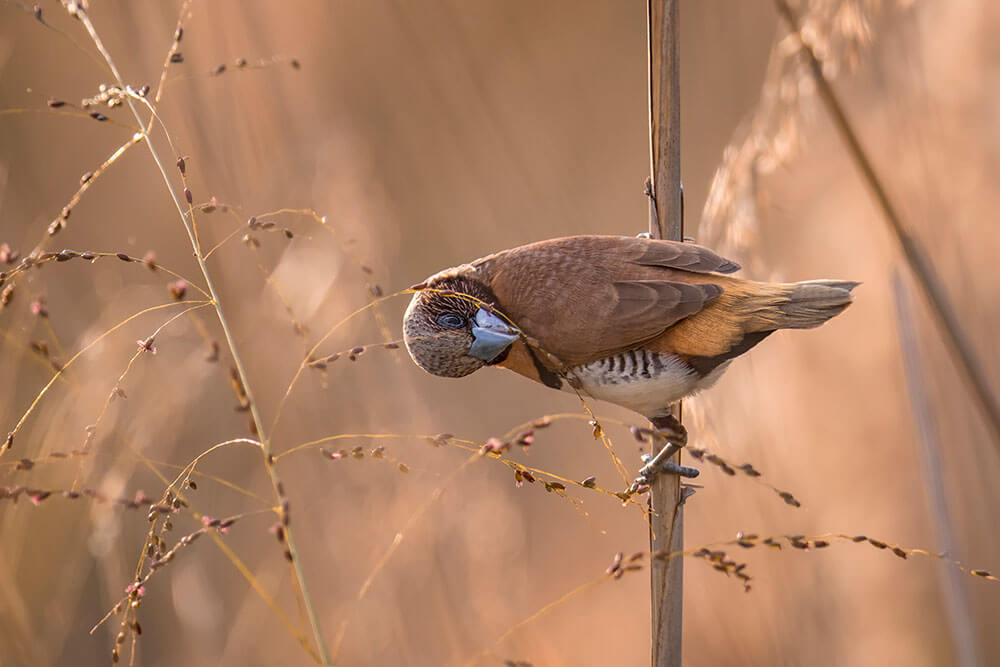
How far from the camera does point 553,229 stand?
200 inches

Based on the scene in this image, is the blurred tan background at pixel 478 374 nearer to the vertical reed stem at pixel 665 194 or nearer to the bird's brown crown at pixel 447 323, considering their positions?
the vertical reed stem at pixel 665 194

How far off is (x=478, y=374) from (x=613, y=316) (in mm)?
3884

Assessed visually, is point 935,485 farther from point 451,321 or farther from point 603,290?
point 451,321

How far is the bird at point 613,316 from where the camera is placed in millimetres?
2002

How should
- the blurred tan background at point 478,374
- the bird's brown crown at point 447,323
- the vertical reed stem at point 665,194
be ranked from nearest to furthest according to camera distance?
the vertical reed stem at point 665,194, the bird's brown crown at point 447,323, the blurred tan background at point 478,374

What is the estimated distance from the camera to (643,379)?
6.89 ft

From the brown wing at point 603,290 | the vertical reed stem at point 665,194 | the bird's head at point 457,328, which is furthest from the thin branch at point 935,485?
the bird's head at point 457,328

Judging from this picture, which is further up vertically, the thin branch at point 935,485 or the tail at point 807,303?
the tail at point 807,303

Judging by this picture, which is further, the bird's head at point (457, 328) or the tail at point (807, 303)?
the bird's head at point (457, 328)

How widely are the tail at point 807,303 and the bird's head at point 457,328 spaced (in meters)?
0.67

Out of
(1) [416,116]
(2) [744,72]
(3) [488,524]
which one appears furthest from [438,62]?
(3) [488,524]

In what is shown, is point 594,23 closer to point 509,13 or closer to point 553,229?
point 509,13

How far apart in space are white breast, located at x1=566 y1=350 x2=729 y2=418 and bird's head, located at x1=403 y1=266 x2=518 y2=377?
0.25 meters

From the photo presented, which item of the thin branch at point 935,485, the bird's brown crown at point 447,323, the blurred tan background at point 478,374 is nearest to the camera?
the thin branch at point 935,485
